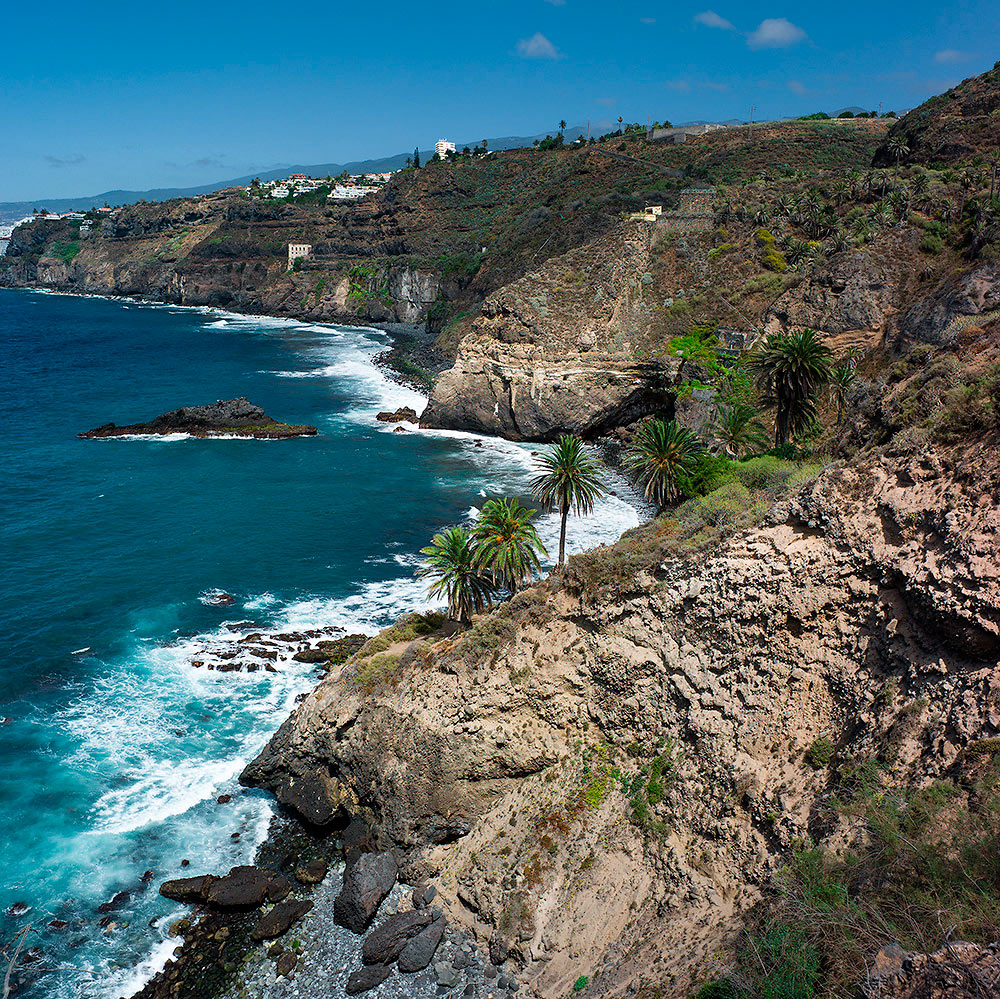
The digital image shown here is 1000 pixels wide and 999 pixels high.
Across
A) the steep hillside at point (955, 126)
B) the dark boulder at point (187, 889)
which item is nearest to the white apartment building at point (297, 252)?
the steep hillside at point (955, 126)

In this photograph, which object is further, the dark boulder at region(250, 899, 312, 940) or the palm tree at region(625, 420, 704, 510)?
the palm tree at region(625, 420, 704, 510)

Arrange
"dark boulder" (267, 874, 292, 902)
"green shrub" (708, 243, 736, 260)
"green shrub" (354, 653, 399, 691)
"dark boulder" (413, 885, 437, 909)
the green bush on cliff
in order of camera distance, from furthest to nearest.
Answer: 1. "green shrub" (708, 243, 736, 260)
2. "green shrub" (354, 653, 399, 691)
3. "dark boulder" (267, 874, 292, 902)
4. "dark boulder" (413, 885, 437, 909)
5. the green bush on cliff

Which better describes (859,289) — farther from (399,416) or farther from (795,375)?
(399,416)

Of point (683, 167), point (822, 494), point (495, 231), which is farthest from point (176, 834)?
point (495, 231)

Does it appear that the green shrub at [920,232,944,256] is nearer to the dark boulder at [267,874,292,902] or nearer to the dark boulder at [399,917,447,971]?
the dark boulder at [399,917,447,971]

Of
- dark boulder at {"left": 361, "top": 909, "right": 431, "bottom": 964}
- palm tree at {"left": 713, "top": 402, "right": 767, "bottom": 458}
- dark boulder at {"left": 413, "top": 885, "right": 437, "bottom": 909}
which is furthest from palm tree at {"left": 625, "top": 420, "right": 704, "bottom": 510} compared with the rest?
dark boulder at {"left": 361, "top": 909, "right": 431, "bottom": 964}

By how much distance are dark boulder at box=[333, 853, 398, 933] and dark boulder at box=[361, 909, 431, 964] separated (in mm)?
681

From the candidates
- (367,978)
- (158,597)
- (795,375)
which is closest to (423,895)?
(367,978)

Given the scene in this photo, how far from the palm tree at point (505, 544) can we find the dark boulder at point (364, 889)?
14691 mm

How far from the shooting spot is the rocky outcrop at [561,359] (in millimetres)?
75875

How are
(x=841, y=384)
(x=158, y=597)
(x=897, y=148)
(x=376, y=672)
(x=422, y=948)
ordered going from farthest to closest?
(x=897, y=148) → (x=841, y=384) → (x=158, y=597) → (x=376, y=672) → (x=422, y=948)

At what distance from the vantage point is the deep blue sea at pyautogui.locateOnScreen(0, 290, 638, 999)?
2783 cm

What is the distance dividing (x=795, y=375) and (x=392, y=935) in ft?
119

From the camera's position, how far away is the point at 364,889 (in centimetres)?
2469
